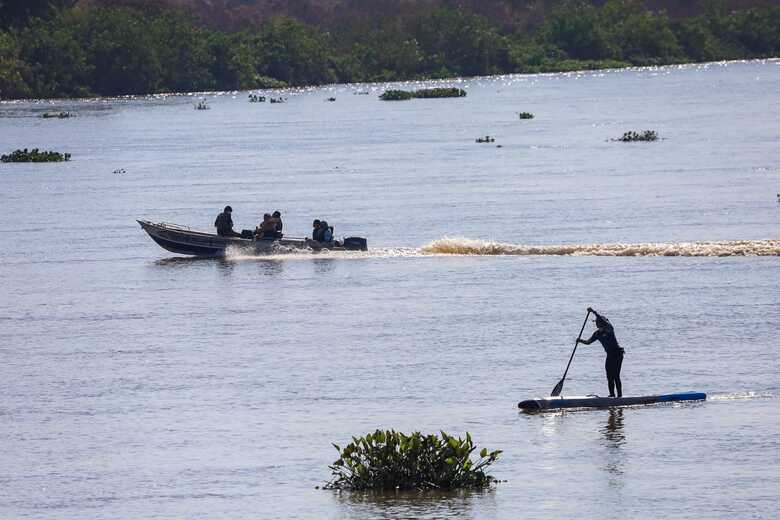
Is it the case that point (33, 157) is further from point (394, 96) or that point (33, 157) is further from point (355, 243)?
point (394, 96)

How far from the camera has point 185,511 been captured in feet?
95.8

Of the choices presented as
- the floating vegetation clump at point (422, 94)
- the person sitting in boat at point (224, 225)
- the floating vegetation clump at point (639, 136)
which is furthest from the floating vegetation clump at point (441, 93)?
the person sitting in boat at point (224, 225)

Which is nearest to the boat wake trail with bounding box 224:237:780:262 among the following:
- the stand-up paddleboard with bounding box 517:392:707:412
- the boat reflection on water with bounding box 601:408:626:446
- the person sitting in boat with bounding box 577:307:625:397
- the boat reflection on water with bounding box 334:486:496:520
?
the stand-up paddleboard with bounding box 517:392:707:412

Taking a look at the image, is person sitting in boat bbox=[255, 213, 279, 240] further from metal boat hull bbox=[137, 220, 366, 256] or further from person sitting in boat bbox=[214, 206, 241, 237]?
person sitting in boat bbox=[214, 206, 241, 237]

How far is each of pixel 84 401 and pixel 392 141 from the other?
278 ft

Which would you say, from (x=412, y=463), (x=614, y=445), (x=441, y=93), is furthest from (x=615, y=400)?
(x=441, y=93)

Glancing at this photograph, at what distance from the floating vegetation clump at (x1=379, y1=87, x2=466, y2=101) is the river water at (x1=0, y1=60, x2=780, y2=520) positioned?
3269 inches

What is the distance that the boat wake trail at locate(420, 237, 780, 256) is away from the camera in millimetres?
58062

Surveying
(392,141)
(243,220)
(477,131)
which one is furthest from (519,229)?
(477,131)

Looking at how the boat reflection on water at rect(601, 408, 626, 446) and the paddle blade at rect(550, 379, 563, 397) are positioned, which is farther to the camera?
the paddle blade at rect(550, 379, 563, 397)

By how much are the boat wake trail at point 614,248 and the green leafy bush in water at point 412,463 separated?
30.2 m

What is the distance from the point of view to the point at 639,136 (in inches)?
4505

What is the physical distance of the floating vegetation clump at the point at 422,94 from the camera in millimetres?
185650

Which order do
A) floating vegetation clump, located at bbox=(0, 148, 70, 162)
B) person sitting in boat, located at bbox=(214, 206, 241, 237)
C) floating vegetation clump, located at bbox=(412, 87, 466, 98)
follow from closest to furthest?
1. person sitting in boat, located at bbox=(214, 206, 241, 237)
2. floating vegetation clump, located at bbox=(0, 148, 70, 162)
3. floating vegetation clump, located at bbox=(412, 87, 466, 98)
